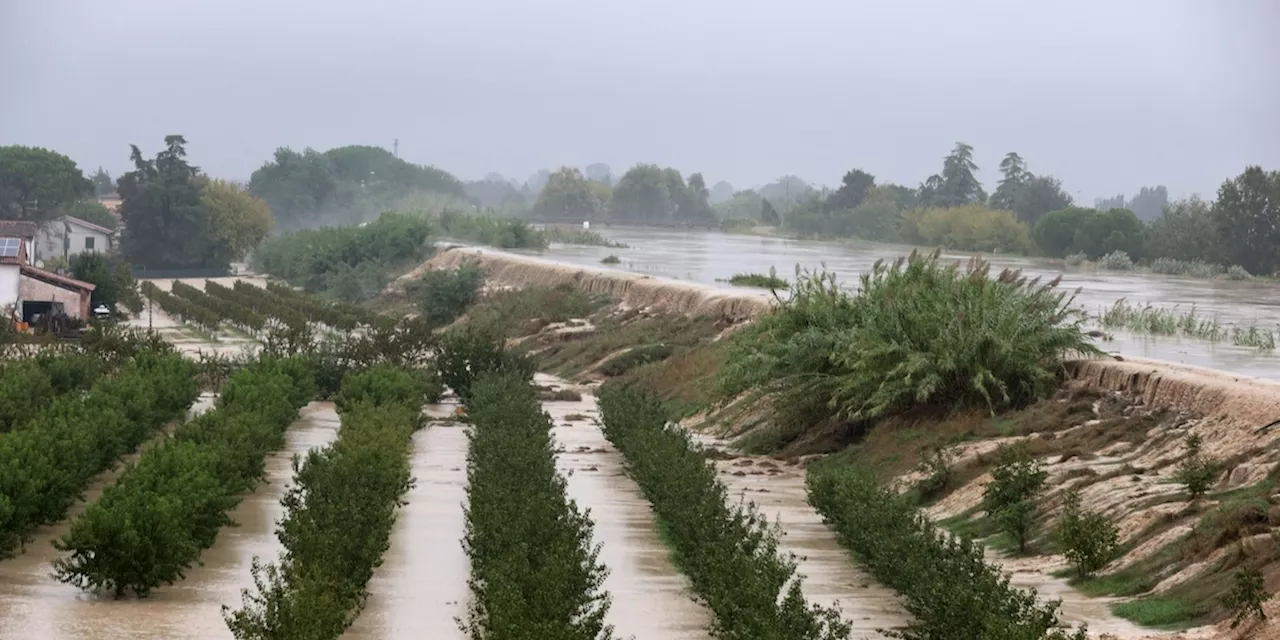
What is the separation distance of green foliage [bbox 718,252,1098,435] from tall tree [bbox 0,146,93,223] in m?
91.4

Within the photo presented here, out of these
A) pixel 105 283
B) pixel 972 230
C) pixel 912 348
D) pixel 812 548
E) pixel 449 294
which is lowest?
pixel 105 283

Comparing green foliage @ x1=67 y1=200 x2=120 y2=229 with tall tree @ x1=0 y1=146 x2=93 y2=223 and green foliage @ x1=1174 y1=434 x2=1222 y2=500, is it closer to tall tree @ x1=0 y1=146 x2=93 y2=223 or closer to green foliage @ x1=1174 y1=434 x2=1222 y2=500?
tall tree @ x1=0 y1=146 x2=93 y2=223

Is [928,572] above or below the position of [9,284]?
above

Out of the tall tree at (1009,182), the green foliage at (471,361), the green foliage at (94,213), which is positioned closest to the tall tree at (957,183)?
the tall tree at (1009,182)

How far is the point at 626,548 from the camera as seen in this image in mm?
19969

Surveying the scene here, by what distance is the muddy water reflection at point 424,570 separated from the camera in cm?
1575

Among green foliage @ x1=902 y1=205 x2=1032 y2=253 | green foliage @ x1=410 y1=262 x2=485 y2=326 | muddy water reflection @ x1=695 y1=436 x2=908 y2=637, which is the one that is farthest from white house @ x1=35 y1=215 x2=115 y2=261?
muddy water reflection @ x1=695 y1=436 x2=908 y2=637

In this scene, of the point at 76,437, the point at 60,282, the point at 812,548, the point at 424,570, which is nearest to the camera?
the point at 424,570

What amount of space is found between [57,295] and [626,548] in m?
45.3

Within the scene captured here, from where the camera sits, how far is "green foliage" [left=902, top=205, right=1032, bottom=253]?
10288 centimetres

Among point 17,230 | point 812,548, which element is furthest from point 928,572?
point 17,230

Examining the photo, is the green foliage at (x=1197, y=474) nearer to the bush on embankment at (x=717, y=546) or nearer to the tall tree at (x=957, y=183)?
the bush on embankment at (x=717, y=546)

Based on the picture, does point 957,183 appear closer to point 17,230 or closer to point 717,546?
point 17,230

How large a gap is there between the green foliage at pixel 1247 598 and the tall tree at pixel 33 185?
106m
